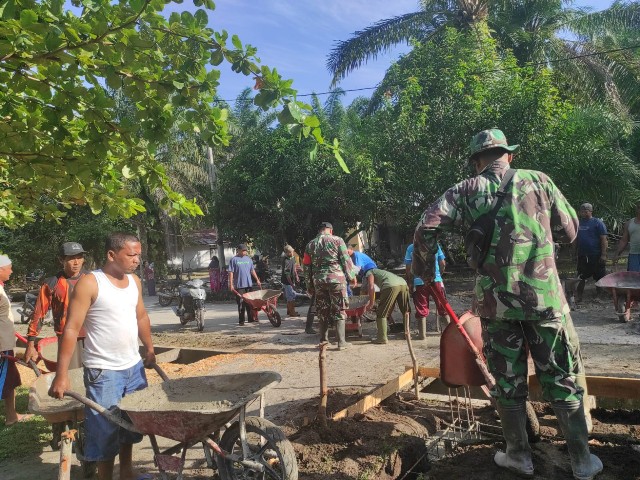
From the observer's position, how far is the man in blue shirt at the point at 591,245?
9031mm

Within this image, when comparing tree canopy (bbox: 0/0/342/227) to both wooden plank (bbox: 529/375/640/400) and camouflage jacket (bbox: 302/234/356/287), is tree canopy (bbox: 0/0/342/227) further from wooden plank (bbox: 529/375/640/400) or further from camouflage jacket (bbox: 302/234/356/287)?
camouflage jacket (bbox: 302/234/356/287)

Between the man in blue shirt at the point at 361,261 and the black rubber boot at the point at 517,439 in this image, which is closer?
the black rubber boot at the point at 517,439

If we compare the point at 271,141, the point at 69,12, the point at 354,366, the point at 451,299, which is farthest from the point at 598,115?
the point at 69,12

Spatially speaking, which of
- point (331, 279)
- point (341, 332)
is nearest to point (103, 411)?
A: point (331, 279)

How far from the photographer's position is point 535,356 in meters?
3.01

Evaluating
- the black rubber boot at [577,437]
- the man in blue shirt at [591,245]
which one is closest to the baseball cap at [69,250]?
the black rubber boot at [577,437]

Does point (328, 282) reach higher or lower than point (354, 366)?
higher

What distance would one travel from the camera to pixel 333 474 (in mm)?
3365

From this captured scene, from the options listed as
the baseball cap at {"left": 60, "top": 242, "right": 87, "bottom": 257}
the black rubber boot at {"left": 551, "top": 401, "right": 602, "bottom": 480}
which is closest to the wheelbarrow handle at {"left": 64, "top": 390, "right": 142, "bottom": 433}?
the baseball cap at {"left": 60, "top": 242, "right": 87, "bottom": 257}

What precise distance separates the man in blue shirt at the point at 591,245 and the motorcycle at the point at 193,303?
749 centimetres

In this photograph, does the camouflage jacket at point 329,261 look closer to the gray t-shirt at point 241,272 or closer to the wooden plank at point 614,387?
the wooden plank at point 614,387

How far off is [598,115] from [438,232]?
13.0 m

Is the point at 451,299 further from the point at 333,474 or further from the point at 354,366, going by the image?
the point at 333,474

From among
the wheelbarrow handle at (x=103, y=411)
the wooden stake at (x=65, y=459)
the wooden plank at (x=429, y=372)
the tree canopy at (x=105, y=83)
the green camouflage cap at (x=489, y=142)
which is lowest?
the wooden plank at (x=429, y=372)
